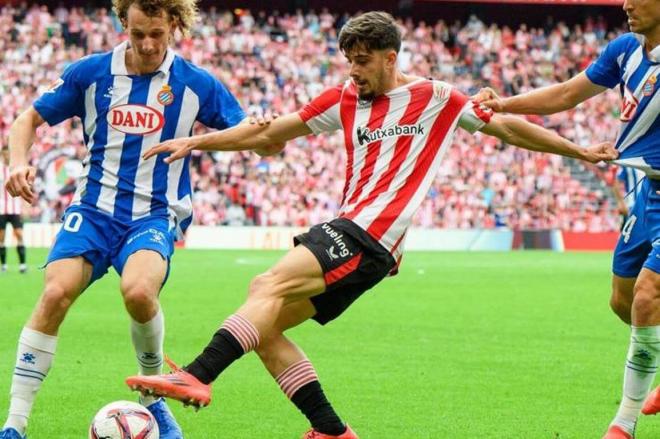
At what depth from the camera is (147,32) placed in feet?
22.3

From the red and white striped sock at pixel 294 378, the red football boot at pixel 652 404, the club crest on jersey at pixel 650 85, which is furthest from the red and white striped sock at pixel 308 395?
the club crest on jersey at pixel 650 85

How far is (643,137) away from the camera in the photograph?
7.11m

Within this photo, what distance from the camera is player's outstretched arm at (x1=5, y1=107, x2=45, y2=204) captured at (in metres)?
6.46

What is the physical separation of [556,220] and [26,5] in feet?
59.4

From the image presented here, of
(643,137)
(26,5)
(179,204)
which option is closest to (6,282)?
(179,204)

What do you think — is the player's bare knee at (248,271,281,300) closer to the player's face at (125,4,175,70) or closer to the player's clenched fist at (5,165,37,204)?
the player's clenched fist at (5,165,37,204)

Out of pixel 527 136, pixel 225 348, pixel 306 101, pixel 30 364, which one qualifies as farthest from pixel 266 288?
pixel 306 101

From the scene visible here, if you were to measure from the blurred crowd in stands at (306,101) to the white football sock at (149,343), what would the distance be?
84.9ft

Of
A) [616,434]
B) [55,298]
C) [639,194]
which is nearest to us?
[55,298]

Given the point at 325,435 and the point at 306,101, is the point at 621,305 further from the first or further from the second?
the point at 306,101

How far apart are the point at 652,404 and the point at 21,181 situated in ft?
12.6

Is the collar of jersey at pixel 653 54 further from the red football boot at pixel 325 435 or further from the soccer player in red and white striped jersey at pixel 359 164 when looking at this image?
the red football boot at pixel 325 435

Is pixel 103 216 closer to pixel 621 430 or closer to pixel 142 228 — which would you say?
pixel 142 228

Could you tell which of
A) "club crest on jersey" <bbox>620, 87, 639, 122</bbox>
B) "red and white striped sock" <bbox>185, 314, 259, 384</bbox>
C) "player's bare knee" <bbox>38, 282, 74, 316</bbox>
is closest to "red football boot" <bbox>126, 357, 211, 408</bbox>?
"red and white striped sock" <bbox>185, 314, 259, 384</bbox>
